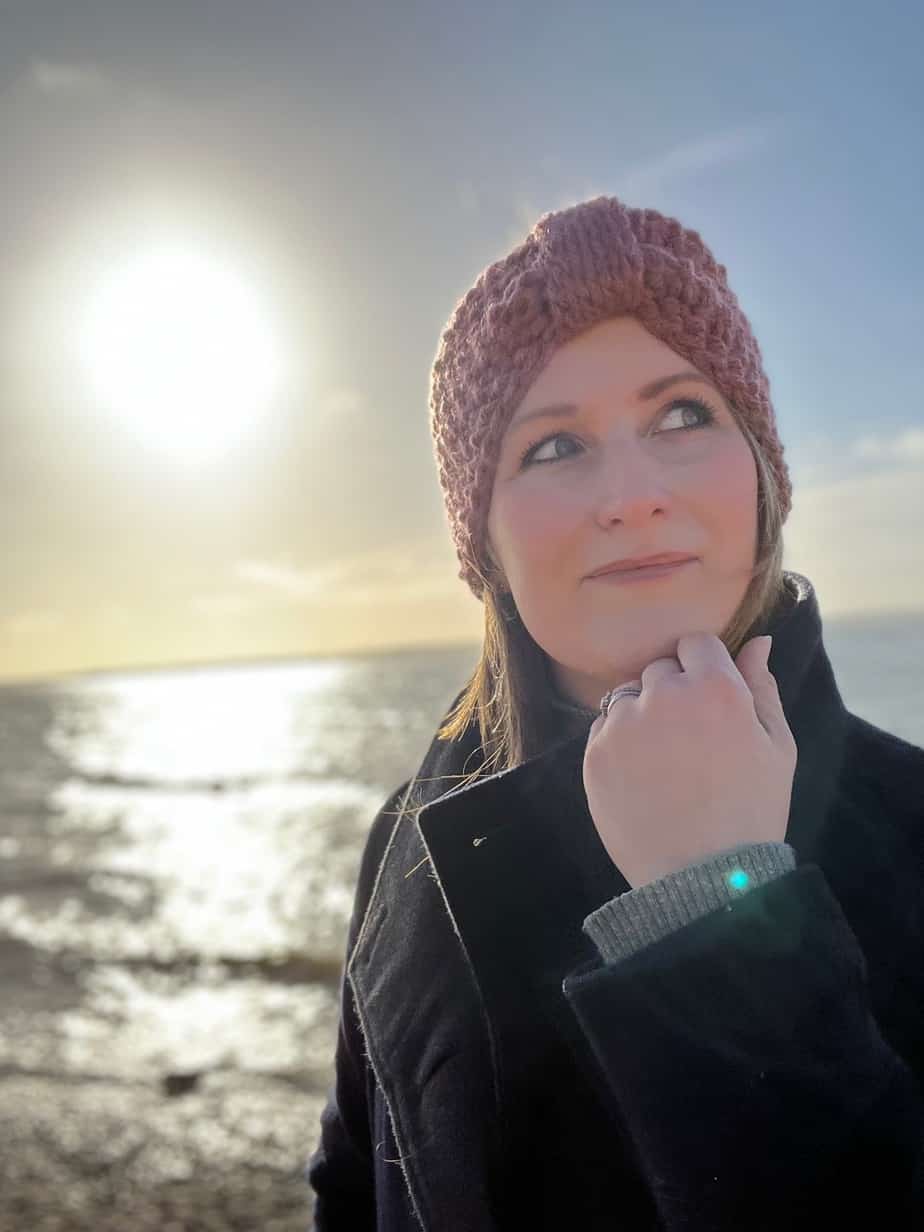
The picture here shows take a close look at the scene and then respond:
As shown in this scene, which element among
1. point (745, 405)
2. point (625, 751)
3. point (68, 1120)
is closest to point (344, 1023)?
point (625, 751)

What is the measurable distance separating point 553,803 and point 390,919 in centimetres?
64

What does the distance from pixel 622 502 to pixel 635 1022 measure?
80cm

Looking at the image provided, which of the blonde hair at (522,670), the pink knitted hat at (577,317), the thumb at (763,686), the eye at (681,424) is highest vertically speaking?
the pink knitted hat at (577,317)

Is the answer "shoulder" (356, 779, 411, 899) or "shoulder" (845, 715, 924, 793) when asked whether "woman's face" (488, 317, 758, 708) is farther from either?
"shoulder" (356, 779, 411, 899)

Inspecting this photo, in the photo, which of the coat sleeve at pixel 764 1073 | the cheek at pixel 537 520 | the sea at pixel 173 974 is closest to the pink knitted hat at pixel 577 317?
the cheek at pixel 537 520

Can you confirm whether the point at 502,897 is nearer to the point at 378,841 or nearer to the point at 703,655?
the point at 703,655

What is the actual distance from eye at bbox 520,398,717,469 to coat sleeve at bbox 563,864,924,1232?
0.85 meters

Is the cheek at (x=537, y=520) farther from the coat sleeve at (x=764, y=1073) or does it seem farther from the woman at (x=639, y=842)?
the coat sleeve at (x=764, y=1073)

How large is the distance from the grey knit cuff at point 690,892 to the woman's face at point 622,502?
1.40 feet

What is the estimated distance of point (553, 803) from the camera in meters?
1.71

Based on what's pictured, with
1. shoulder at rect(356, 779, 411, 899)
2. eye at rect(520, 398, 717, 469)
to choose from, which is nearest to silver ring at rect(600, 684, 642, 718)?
eye at rect(520, 398, 717, 469)

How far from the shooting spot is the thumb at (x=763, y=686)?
1412 mm

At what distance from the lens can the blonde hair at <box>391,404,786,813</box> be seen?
1.80 m

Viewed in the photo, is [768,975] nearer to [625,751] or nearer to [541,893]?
[625,751]
